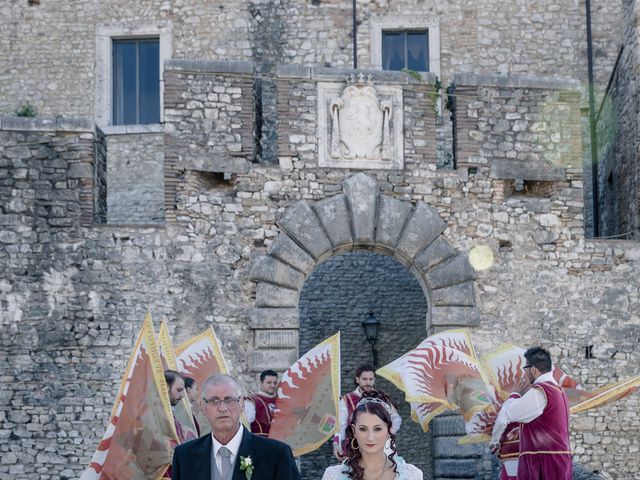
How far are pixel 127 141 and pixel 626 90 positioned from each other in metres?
7.51

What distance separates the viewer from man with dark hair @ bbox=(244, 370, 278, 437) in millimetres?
10969

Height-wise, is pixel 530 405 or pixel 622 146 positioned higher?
pixel 622 146

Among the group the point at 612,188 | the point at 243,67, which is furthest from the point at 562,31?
the point at 243,67

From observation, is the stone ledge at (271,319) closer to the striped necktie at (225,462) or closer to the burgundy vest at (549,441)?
the burgundy vest at (549,441)

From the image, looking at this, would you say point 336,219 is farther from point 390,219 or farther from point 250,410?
point 250,410

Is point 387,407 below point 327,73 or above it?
below

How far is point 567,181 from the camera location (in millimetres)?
13625

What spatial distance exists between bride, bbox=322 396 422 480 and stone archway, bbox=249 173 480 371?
7131 millimetres

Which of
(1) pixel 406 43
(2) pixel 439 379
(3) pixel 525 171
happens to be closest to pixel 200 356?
(2) pixel 439 379

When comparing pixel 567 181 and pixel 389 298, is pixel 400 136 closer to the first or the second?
pixel 567 181

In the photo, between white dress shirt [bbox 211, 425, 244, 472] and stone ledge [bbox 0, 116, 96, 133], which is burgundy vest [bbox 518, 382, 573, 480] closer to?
white dress shirt [bbox 211, 425, 244, 472]

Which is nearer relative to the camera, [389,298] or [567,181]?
[567,181]

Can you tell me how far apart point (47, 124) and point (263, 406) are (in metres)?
4.36

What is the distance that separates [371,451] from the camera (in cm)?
556
